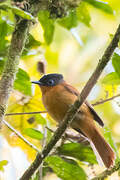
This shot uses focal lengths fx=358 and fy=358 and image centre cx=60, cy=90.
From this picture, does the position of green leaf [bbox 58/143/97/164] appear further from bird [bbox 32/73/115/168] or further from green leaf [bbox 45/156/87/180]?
bird [bbox 32/73/115/168]

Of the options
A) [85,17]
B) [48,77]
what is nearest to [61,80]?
[48,77]

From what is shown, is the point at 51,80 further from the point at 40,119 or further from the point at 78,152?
the point at 78,152

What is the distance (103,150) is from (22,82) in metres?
Result: 1.29

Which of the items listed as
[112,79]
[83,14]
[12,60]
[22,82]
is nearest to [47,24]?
[83,14]

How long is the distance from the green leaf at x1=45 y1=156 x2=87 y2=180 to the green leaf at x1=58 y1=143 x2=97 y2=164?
10cm

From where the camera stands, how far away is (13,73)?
6.92ft

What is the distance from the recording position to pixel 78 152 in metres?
2.90

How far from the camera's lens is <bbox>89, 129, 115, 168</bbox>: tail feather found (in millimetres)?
3250

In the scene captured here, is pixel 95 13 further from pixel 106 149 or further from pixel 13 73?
pixel 13 73

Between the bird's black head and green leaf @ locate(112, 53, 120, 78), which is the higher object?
green leaf @ locate(112, 53, 120, 78)

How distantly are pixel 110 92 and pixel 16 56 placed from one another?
4.53ft

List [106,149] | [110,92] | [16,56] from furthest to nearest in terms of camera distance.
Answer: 1. [106,149]
2. [110,92]
3. [16,56]

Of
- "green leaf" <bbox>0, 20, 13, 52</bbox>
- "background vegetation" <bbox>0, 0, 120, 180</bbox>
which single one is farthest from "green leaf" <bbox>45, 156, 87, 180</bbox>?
"green leaf" <bbox>0, 20, 13, 52</bbox>

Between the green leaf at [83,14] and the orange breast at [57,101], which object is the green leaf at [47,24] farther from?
the orange breast at [57,101]
